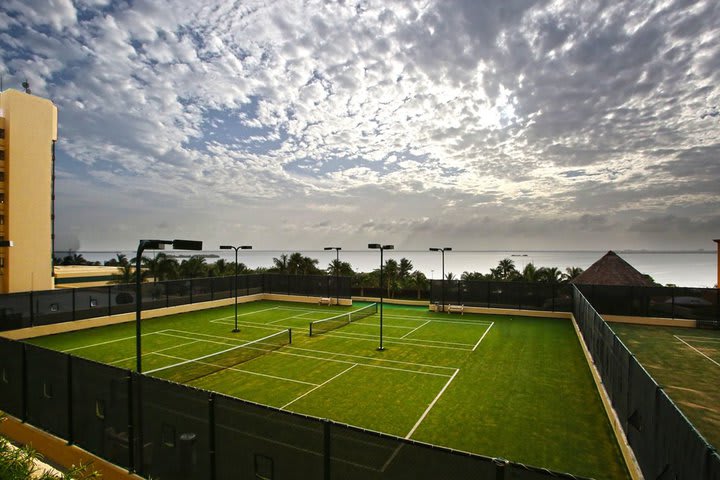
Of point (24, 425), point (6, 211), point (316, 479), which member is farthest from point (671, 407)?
point (6, 211)

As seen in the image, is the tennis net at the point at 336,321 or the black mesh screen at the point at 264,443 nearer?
the black mesh screen at the point at 264,443

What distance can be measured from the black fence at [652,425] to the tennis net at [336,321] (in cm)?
1766

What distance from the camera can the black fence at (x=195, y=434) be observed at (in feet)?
18.5

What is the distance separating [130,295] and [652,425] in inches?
1317

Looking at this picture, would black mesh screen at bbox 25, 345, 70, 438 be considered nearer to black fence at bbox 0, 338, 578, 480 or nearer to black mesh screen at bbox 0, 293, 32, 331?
black fence at bbox 0, 338, 578, 480

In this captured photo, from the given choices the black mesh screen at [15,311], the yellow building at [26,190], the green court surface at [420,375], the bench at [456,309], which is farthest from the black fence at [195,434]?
the yellow building at [26,190]

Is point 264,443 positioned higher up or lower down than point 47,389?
higher up

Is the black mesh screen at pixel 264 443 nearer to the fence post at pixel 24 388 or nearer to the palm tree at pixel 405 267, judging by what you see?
the fence post at pixel 24 388

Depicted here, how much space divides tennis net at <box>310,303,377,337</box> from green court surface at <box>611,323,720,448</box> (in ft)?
61.3

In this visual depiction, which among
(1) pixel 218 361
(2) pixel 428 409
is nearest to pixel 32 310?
→ (1) pixel 218 361

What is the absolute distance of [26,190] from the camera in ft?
135

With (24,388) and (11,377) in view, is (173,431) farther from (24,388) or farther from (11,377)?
(11,377)

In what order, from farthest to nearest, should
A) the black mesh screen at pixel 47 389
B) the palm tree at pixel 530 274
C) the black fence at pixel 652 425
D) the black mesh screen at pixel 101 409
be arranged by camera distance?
the palm tree at pixel 530 274
the black mesh screen at pixel 47 389
the black mesh screen at pixel 101 409
the black fence at pixel 652 425

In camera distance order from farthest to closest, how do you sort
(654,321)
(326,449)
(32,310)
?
(654,321)
(32,310)
(326,449)
